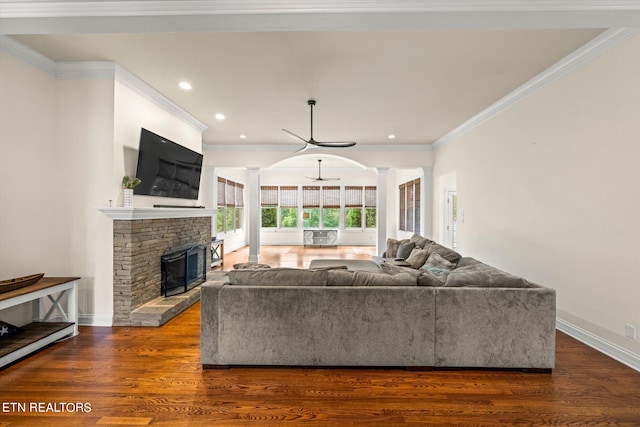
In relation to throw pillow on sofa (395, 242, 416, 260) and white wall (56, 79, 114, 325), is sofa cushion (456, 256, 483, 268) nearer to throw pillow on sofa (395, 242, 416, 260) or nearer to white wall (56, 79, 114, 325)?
throw pillow on sofa (395, 242, 416, 260)

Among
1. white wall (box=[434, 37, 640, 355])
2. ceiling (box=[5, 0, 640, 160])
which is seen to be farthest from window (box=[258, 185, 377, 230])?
white wall (box=[434, 37, 640, 355])

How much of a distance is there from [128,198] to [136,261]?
0.75m

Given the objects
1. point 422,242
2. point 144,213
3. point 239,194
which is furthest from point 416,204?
point 144,213

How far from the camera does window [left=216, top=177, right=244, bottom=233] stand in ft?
31.1

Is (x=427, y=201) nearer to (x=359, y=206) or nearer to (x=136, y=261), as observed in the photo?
(x=359, y=206)

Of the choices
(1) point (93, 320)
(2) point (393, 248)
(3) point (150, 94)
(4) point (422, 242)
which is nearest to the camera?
(1) point (93, 320)

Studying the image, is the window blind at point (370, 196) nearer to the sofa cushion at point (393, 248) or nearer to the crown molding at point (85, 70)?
the sofa cushion at point (393, 248)

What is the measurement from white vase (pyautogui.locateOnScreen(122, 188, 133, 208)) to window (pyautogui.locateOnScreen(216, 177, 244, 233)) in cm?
553

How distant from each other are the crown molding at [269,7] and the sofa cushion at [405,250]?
14.0 feet

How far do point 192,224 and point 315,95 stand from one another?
2867 mm

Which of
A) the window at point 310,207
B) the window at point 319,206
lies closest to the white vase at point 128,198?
the window at point 319,206

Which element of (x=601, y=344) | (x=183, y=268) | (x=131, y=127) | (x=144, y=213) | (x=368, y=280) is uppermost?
(x=131, y=127)

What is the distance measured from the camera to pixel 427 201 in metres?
7.83

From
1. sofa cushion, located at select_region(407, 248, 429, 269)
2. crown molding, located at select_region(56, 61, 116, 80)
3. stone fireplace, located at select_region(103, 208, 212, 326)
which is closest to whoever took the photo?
crown molding, located at select_region(56, 61, 116, 80)
